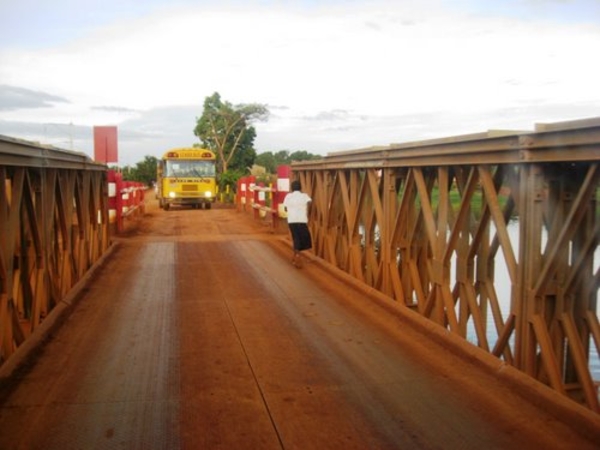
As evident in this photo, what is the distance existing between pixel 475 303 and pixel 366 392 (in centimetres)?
156

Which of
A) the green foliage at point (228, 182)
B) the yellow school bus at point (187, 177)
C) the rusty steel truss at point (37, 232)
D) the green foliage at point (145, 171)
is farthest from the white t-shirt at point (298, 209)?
the green foliage at point (145, 171)

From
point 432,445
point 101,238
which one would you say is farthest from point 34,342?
point 101,238

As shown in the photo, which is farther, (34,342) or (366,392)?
(34,342)

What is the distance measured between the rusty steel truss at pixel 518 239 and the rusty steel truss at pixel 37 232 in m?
3.57

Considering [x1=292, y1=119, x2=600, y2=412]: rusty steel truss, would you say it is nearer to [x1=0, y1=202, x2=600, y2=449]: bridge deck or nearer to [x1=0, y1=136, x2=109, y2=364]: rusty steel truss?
[x1=0, y1=202, x2=600, y2=449]: bridge deck

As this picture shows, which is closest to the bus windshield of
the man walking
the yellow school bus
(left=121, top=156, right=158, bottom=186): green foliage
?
the yellow school bus

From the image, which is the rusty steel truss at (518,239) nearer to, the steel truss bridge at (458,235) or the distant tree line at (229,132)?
the steel truss bridge at (458,235)

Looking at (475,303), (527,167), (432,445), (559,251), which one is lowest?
(432,445)

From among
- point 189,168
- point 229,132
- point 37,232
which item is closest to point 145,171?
point 229,132

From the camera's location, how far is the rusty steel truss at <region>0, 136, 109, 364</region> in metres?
5.37

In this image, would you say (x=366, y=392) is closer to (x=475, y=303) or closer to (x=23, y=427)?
(x=475, y=303)

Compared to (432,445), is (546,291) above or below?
above

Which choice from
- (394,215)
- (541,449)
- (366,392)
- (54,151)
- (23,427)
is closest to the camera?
(541,449)

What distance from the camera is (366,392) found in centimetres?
474
